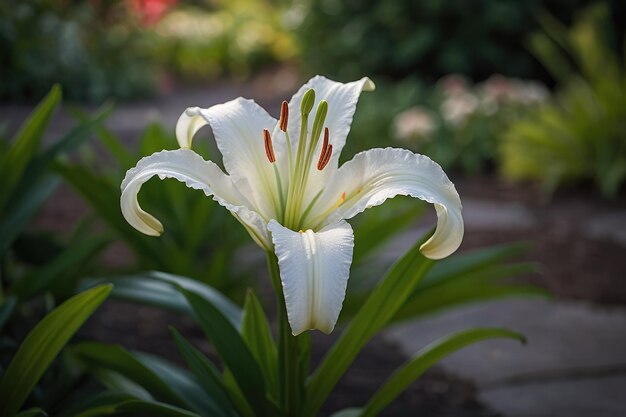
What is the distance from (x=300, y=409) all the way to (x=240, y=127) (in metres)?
0.55

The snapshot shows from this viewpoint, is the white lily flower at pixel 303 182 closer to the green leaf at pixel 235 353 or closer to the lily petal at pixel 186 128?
the lily petal at pixel 186 128

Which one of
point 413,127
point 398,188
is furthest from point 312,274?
point 413,127

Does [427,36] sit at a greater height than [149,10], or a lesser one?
lesser

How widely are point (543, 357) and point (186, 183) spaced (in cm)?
164

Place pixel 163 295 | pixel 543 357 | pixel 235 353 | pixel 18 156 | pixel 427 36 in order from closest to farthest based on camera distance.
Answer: pixel 235 353 → pixel 163 295 → pixel 18 156 → pixel 543 357 → pixel 427 36

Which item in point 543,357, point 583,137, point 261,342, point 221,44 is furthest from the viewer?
point 221,44

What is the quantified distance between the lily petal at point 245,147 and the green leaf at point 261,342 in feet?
0.88

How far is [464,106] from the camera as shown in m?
5.86

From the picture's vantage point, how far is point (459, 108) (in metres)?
5.83

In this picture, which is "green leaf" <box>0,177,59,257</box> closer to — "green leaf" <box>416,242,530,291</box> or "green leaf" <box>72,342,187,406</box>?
"green leaf" <box>72,342,187,406</box>

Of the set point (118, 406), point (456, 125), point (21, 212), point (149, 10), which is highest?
point (149, 10)

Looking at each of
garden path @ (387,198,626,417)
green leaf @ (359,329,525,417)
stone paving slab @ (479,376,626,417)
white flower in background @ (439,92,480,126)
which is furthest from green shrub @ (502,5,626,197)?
green leaf @ (359,329,525,417)

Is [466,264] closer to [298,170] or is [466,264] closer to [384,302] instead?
[384,302]

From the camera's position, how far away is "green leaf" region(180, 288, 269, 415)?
5.46 feet
